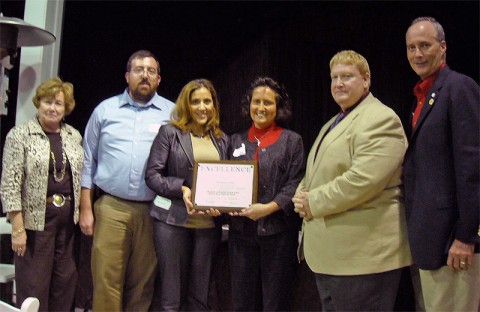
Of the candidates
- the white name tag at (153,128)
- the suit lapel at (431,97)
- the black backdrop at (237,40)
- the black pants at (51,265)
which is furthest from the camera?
the black backdrop at (237,40)

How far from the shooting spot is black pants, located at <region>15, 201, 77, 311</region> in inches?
99.5

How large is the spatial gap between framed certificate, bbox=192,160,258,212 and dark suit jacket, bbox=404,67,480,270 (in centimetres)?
85

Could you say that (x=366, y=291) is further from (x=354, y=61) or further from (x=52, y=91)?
(x=52, y=91)

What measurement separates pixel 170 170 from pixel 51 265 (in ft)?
2.72

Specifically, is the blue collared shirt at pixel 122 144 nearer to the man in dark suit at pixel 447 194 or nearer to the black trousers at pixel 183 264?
the black trousers at pixel 183 264

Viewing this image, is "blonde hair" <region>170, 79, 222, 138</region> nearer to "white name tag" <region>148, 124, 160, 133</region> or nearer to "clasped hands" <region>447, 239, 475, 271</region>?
"white name tag" <region>148, 124, 160, 133</region>

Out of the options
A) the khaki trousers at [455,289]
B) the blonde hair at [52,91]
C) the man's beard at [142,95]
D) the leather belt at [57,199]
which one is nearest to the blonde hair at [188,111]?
the man's beard at [142,95]

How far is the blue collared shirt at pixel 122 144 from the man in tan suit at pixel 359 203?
43.2 inches

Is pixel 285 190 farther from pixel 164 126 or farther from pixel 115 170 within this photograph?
pixel 115 170

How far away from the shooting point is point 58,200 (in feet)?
8.59

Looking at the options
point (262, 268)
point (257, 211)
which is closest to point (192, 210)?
point (257, 211)

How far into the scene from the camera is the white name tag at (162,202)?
2572 millimetres

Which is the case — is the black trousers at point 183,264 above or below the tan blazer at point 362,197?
below

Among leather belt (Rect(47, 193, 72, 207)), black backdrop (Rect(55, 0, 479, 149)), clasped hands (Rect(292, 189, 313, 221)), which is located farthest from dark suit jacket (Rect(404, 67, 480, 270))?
black backdrop (Rect(55, 0, 479, 149))
